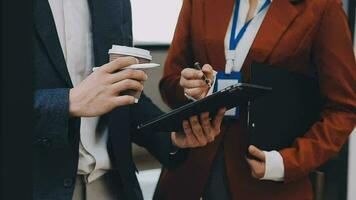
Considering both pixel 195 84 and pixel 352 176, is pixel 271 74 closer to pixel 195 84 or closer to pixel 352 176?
pixel 195 84

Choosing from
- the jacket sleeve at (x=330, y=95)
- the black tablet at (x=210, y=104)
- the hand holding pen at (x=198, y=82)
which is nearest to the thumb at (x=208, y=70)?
the hand holding pen at (x=198, y=82)

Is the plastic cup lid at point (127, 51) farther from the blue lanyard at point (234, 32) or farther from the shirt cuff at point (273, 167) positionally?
the shirt cuff at point (273, 167)

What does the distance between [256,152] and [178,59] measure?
0.39 m

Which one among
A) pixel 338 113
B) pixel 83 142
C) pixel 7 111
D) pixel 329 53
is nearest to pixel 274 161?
pixel 338 113

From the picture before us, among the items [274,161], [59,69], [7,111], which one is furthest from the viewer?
[274,161]

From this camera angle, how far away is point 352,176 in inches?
99.2

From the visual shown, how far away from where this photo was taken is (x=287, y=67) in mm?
1380

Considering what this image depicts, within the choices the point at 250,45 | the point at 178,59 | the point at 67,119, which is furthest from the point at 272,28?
the point at 67,119

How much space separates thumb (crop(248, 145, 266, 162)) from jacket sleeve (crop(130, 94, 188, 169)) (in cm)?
19

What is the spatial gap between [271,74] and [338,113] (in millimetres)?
242

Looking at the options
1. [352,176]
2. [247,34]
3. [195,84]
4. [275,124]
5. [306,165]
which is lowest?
[352,176]

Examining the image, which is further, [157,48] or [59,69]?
[157,48]

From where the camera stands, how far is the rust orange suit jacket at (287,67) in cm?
134

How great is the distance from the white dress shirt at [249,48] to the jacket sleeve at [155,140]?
0.25m
